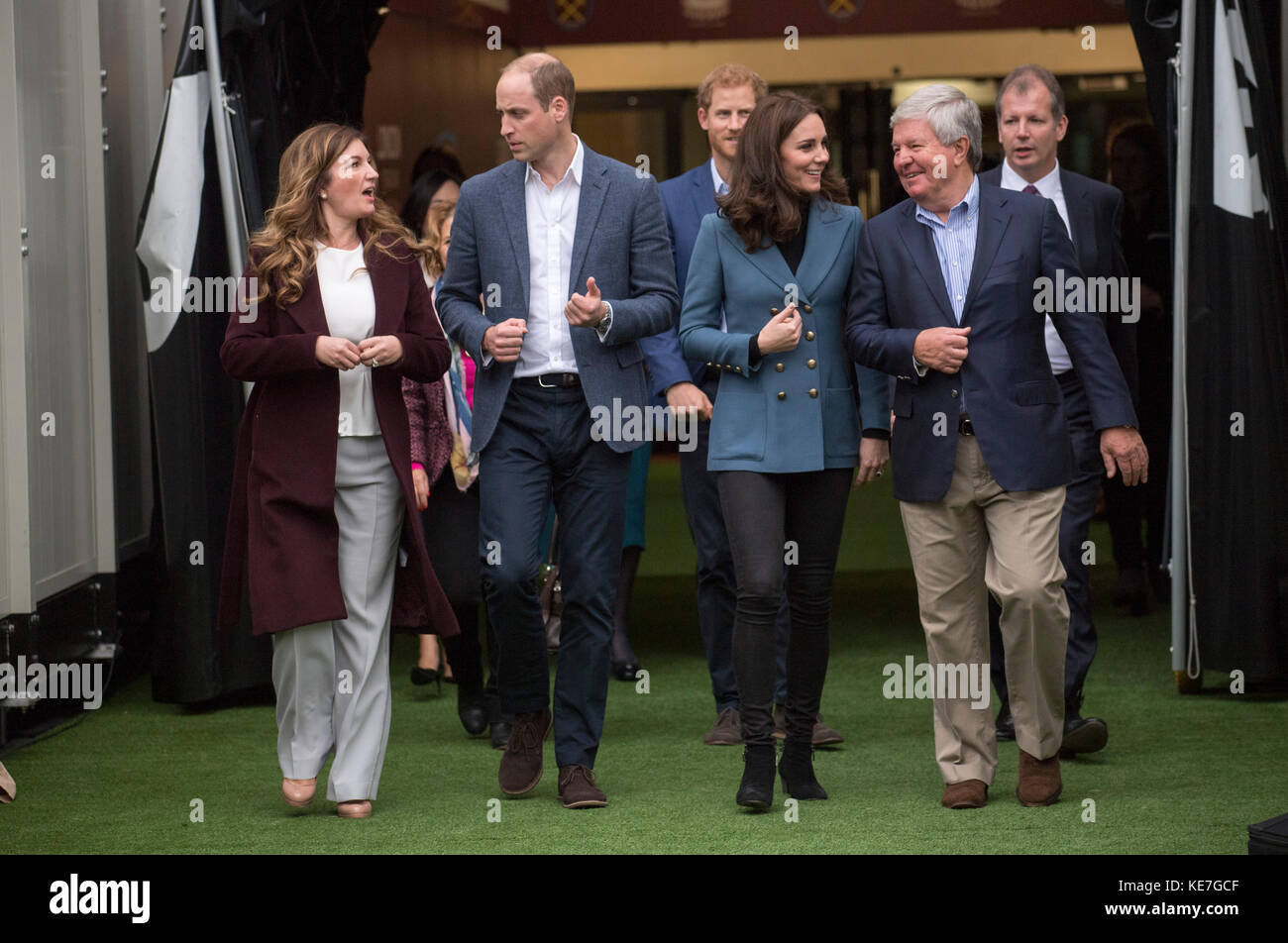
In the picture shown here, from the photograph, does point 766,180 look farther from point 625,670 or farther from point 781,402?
point 625,670

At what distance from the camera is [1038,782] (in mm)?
4527

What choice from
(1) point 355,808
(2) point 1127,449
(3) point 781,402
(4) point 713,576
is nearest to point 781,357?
(3) point 781,402

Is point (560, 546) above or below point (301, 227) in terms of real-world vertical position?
below

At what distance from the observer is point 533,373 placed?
4.59 metres

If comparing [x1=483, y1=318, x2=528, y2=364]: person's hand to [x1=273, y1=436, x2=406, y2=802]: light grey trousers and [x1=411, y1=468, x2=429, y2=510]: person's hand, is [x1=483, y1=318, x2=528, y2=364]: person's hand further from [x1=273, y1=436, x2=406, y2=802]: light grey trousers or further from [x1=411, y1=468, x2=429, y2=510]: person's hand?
[x1=411, y1=468, x2=429, y2=510]: person's hand

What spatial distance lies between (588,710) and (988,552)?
1.16 metres

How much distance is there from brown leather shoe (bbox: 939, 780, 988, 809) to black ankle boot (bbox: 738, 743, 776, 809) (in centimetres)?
48

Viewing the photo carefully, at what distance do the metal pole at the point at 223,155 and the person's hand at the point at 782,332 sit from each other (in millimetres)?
2455

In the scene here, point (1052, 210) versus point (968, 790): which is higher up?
point (1052, 210)

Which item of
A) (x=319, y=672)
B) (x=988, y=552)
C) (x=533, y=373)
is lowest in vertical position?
(x=319, y=672)

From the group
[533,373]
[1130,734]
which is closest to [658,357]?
[533,373]

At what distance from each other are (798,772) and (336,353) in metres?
1.66

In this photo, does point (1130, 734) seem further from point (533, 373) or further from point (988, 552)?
point (533, 373)

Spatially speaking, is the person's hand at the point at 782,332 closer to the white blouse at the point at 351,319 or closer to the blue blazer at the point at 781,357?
the blue blazer at the point at 781,357
